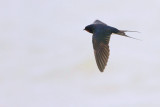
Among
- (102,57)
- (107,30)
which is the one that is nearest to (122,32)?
(107,30)

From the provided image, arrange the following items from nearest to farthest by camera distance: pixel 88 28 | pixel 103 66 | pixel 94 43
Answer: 1. pixel 103 66
2. pixel 94 43
3. pixel 88 28

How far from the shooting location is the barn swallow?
8.13 meters

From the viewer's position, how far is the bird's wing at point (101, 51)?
8070 mm

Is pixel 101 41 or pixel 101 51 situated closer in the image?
pixel 101 51

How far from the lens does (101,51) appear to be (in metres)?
8.36

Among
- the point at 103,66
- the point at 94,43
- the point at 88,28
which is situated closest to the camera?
the point at 103,66

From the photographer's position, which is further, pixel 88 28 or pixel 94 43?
pixel 88 28

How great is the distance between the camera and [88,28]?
30.6 ft

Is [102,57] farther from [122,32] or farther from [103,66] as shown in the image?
[122,32]

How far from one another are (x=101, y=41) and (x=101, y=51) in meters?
0.27

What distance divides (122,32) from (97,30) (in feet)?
1.19

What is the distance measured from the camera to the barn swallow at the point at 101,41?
8133 mm

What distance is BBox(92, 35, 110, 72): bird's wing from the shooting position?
26.5ft

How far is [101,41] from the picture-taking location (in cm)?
859
